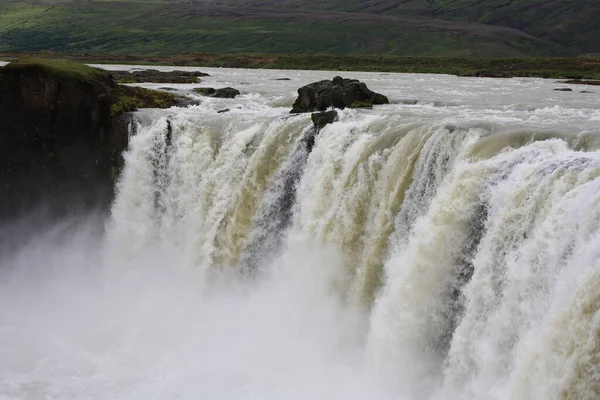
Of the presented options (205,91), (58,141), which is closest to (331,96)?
(58,141)

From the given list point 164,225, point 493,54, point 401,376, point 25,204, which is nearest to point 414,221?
point 401,376

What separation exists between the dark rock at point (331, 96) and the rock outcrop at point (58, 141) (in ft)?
25.0

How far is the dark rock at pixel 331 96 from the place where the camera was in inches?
1143

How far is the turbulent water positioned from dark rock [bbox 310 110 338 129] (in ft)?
1.15

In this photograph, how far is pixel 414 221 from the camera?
59.7 ft

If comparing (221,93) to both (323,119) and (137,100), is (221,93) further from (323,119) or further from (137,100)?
(323,119)

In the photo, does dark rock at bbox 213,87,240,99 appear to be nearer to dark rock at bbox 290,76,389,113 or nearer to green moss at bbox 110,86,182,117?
green moss at bbox 110,86,182,117

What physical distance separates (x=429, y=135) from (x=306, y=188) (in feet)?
15.8

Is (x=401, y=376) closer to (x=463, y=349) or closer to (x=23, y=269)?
(x=463, y=349)

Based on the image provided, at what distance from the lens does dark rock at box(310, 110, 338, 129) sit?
76.2ft

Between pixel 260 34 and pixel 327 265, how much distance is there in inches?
5474

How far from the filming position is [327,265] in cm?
2081

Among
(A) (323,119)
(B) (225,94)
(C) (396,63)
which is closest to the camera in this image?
(A) (323,119)

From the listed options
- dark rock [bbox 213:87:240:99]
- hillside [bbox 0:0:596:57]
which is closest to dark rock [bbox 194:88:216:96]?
dark rock [bbox 213:87:240:99]
